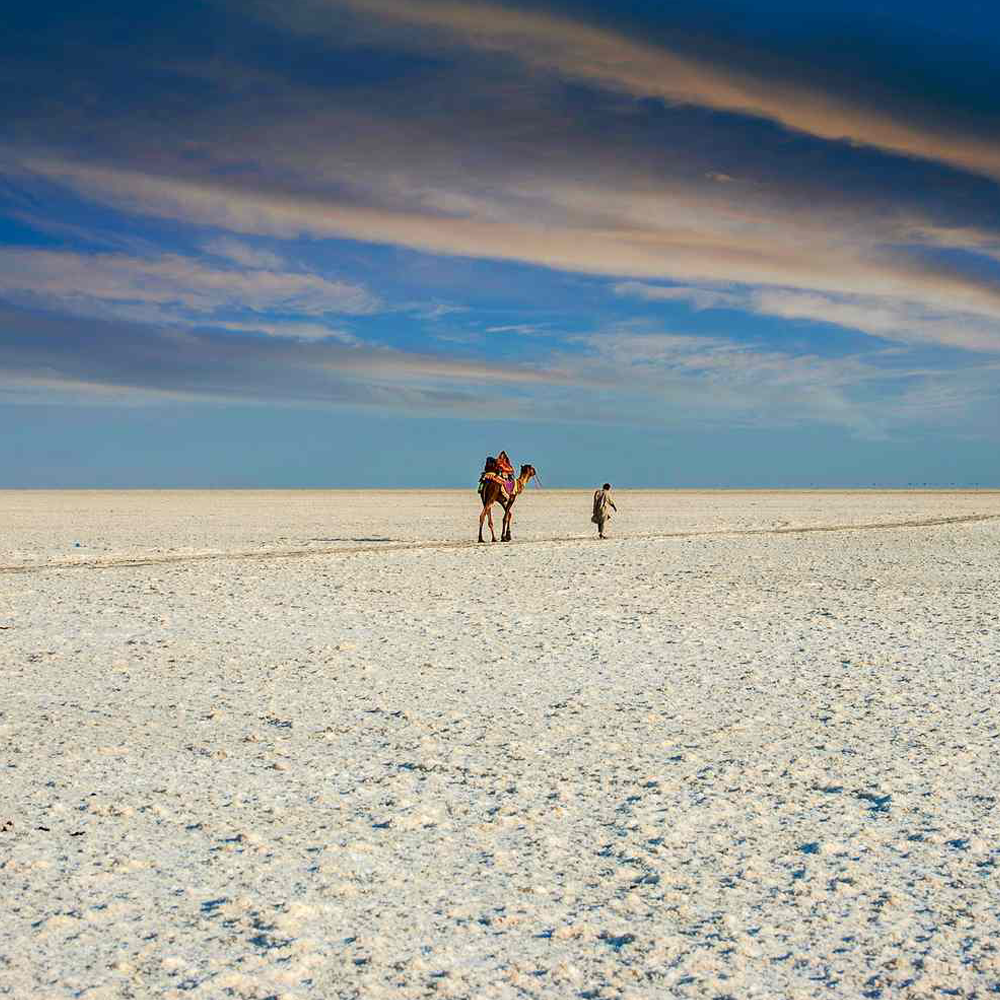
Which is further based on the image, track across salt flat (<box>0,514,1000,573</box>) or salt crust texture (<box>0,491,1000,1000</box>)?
track across salt flat (<box>0,514,1000,573</box>)

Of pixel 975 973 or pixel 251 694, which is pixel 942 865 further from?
pixel 251 694

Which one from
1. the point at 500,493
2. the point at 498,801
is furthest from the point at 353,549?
the point at 498,801

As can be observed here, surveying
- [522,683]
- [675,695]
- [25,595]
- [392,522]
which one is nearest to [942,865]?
[675,695]

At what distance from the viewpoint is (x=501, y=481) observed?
87.1 ft

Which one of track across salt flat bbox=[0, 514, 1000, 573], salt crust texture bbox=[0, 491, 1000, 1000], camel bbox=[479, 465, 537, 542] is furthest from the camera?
camel bbox=[479, 465, 537, 542]

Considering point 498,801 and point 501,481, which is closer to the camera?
point 498,801

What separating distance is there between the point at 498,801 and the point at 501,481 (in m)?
20.1

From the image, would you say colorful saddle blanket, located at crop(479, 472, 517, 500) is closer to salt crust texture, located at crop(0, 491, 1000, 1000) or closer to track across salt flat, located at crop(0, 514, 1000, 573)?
track across salt flat, located at crop(0, 514, 1000, 573)

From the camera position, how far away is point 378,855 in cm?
566

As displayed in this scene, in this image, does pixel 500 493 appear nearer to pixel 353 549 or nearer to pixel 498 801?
pixel 353 549

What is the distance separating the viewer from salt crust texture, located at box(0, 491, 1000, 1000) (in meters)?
4.52

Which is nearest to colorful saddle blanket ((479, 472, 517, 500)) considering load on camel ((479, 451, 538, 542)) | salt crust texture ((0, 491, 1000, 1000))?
load on camel ((479, 451, 538, 542))

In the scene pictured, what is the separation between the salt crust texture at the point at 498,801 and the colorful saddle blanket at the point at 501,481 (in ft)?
37.0

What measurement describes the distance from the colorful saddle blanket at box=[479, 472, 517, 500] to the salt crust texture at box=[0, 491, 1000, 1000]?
11283mm
